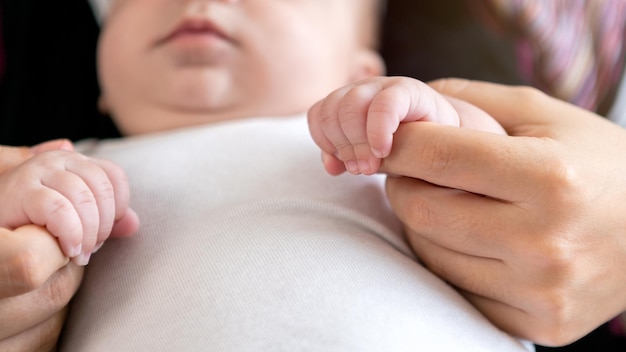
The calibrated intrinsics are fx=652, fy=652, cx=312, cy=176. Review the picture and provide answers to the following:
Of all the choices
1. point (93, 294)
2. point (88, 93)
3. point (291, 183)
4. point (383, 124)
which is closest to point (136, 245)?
point (93, 294)

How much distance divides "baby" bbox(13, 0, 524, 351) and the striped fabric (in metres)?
0.39

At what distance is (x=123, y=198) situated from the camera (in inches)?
26.5

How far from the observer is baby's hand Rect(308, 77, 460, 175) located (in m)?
0.60

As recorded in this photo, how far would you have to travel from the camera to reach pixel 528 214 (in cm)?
61

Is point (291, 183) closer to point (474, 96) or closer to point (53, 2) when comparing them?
point (474, 96)

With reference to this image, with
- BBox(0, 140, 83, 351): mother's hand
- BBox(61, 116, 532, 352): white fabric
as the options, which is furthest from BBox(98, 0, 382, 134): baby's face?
BBox(0, 140, 83, 351): mother's hand

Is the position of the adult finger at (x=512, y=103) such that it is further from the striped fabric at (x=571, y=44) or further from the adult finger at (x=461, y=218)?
the striped fabric at (x=571, y=44)

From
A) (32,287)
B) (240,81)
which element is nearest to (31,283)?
(32,287)

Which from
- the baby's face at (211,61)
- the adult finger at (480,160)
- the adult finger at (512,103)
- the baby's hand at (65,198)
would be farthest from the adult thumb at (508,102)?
the baby's hand at (65,198)

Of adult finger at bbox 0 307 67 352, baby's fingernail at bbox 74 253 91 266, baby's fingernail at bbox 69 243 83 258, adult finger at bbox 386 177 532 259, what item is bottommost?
adult finger at bbox 0 307 67 352

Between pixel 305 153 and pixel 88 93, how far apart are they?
0.58 meters

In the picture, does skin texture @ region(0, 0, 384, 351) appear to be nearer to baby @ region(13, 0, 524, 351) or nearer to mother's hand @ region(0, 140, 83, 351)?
baby @ region(13, 0, 524, 351)

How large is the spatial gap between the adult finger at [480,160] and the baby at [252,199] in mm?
33

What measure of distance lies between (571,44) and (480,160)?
686mm
